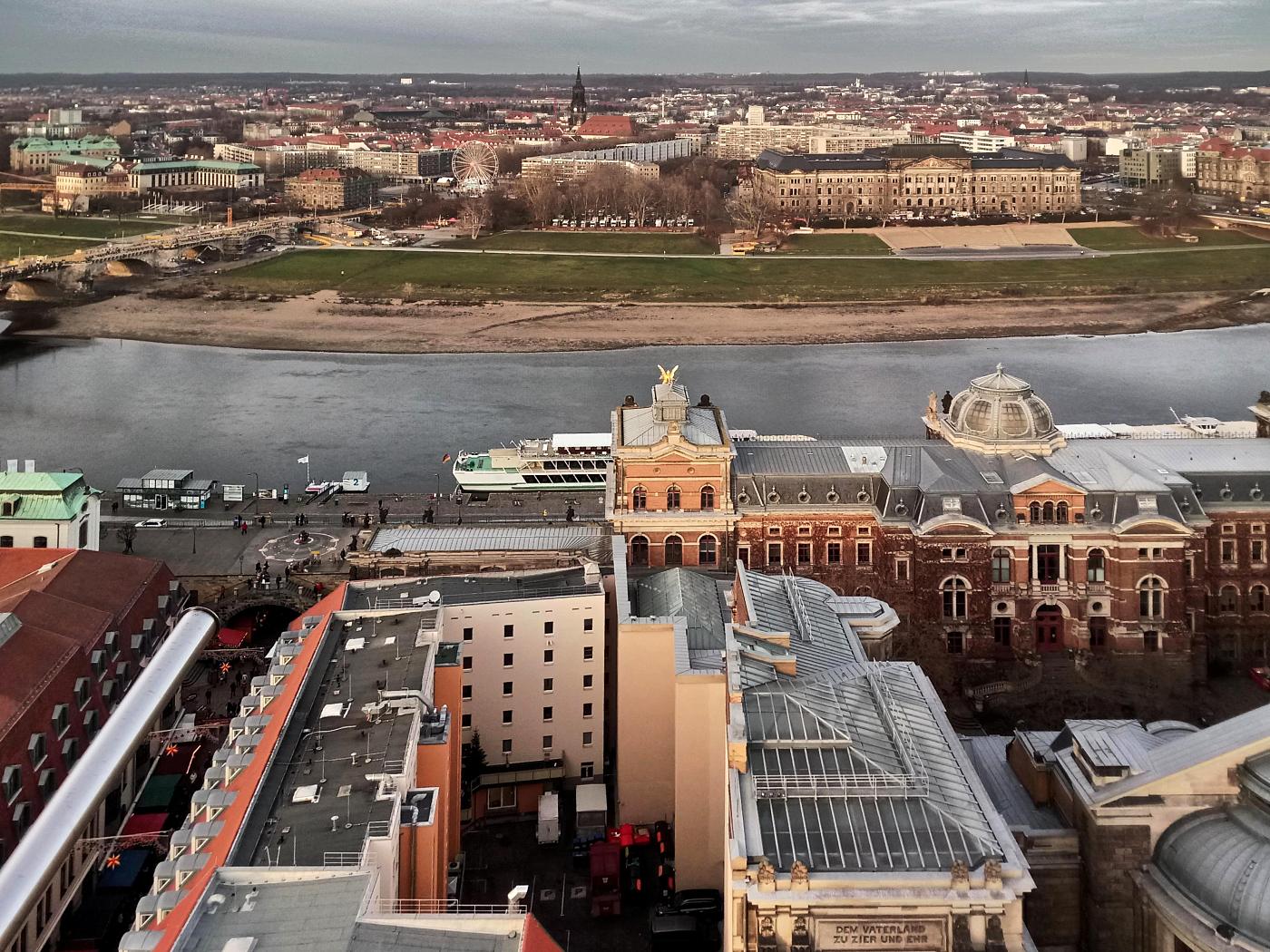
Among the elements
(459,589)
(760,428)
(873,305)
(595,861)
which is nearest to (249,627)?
(459,589)

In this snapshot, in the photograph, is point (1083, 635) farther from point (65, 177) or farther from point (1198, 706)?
point (65, 177)

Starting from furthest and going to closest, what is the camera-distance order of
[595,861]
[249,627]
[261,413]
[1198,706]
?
1. [261,413]
2. [249,627]
3. [1198,706]
4. [595,861]

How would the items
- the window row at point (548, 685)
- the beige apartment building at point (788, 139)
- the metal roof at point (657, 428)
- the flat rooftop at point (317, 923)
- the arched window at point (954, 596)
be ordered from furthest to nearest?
1. the beige apartment building at point (788, 139)
2. the metal roof at point (657, 428)
3. the arched window at point (954, 596)
4. the window row at point (548, 685)
5. the flat rooftop at point (317, 923)

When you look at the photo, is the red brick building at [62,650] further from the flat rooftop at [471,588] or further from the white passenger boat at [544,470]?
the white passenger boat at [544,470]

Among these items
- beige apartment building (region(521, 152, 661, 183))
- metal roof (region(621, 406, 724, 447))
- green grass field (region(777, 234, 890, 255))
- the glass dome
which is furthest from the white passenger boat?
beige apartment building (region(521, 152, 661, 183))

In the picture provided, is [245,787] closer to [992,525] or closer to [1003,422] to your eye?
[992,525]

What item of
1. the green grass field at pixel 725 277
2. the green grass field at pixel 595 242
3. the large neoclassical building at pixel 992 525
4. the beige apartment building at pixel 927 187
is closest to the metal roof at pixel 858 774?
the large neoclassical building at pixel 992 525
